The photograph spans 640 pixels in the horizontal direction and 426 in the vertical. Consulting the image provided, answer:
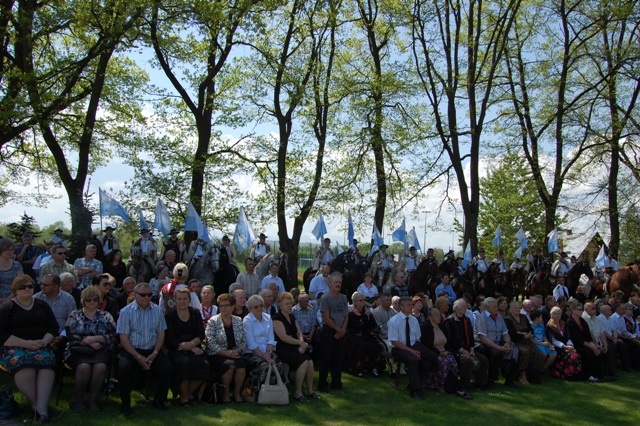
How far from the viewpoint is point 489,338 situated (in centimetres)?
944

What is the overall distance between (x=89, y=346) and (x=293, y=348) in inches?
106

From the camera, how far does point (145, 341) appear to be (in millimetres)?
6984

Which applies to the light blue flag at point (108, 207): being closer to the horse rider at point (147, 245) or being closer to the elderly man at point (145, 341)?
the horse rider at point (147, 245)

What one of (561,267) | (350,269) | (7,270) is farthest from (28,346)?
(561,267)

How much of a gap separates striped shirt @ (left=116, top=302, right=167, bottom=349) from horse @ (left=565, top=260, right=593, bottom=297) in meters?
14.1

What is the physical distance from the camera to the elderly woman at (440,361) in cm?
850

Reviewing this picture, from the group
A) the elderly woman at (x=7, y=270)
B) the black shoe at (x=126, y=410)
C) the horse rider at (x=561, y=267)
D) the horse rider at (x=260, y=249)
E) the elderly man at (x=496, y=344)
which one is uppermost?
the horse rider at (x=561, y=267)

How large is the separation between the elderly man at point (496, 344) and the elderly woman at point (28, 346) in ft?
20.4

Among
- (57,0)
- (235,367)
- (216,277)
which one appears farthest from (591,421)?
(57,0)

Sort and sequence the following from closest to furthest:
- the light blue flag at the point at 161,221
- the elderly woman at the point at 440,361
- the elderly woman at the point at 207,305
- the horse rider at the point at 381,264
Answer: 1. the elderly woman at the point at 207,305
2. the elderly woman at the point at 440,361
3. the light blue flag at the point at 161,221
4. the horse rider at the point at 381,264

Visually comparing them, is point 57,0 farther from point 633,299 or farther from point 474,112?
point 633,299

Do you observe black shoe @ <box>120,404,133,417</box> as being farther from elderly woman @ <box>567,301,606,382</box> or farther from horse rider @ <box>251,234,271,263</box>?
horse rider @ <box>251,234,271,263</box>

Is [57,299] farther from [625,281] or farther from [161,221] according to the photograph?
[625,281]

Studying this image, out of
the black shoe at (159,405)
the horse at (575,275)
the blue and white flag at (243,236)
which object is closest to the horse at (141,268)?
the blue and white flag at (243,236)
